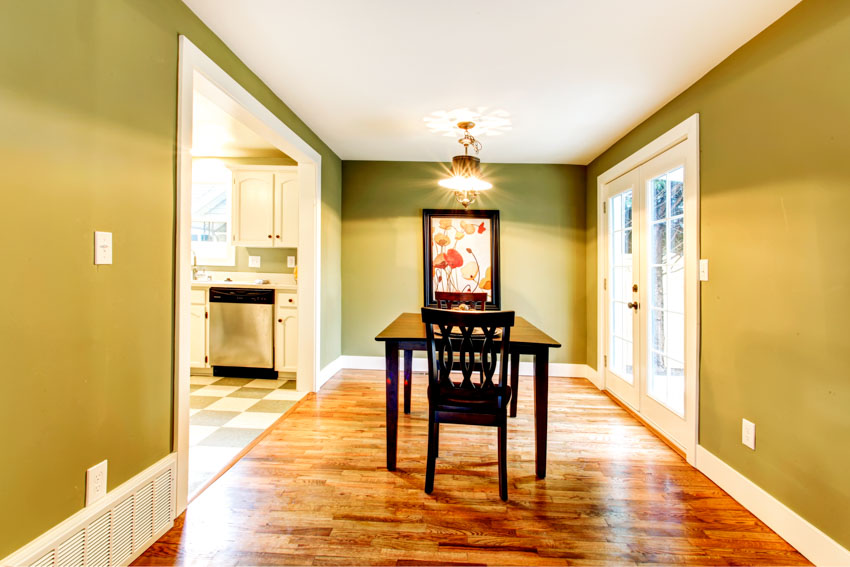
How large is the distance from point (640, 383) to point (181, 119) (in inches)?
135

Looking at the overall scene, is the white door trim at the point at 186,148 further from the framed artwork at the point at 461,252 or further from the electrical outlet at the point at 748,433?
the electrical outlet at the point at 748,433

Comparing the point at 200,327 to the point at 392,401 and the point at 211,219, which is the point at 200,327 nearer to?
the point at 211,219

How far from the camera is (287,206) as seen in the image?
3789 millimetres

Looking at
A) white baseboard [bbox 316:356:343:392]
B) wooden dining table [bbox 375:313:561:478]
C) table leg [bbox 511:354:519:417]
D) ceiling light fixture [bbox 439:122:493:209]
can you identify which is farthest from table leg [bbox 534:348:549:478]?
white baseboard [bbox 316:356:343:392]

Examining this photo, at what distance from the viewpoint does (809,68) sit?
1.52m

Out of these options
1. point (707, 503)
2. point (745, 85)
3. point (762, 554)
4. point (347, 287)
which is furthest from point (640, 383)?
point (347, 287)

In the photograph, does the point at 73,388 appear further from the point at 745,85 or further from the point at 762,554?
the point at 745,85

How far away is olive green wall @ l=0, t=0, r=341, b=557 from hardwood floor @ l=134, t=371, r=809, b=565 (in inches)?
20.4

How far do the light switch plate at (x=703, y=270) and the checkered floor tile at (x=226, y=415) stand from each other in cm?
299

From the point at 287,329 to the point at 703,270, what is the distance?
11.2 ft

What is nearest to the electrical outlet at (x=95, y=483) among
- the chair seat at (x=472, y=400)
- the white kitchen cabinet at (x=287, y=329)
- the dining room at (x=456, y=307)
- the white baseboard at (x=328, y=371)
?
the dining room at (x=456, y=307)

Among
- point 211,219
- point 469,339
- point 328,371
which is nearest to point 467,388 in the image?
point 469,339

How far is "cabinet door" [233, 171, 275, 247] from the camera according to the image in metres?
3.80

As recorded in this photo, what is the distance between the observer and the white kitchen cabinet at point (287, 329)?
11.9 ft
